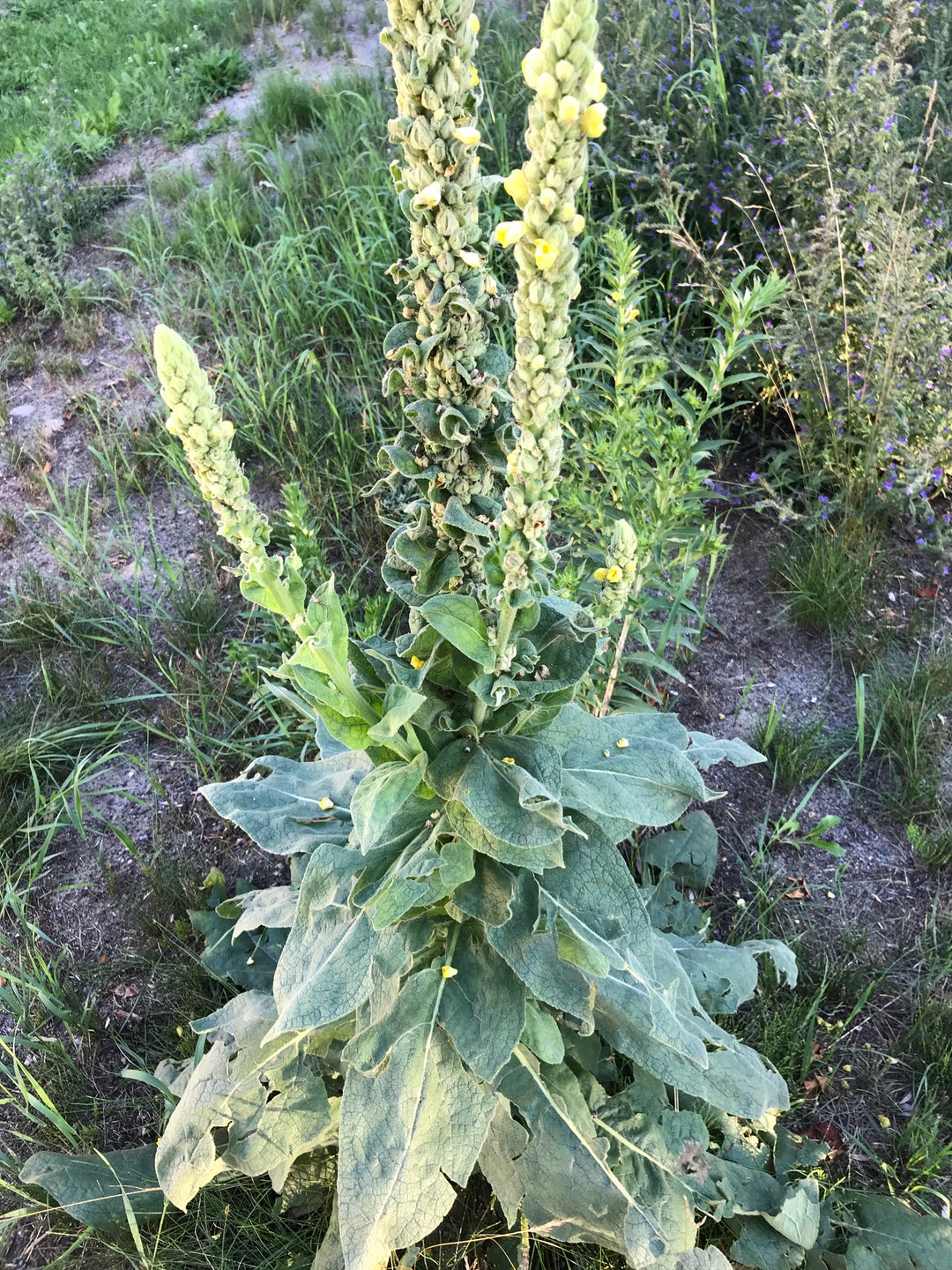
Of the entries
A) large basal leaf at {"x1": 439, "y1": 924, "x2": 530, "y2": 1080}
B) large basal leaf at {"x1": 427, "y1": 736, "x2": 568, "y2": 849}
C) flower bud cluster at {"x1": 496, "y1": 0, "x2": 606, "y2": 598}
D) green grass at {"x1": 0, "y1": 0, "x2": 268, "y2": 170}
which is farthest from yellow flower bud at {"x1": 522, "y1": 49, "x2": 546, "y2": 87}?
green grass at {"x1": 0, "y1": 0, "x2": 268, "y2": 170}

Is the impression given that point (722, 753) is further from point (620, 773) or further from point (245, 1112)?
point (245, 1112)

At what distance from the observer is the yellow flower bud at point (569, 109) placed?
3.17 ft

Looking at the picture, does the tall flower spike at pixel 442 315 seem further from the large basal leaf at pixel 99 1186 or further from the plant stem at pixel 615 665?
the large basal leaf at pixel 99 1186

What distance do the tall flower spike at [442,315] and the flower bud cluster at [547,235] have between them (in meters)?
0.15

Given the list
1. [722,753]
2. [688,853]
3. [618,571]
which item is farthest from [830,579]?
[618,571]

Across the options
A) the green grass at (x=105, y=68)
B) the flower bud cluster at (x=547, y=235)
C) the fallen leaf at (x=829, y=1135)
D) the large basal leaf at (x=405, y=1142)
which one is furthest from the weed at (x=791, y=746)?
the green grass at (x=105, y=68)

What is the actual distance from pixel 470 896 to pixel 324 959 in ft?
1.22

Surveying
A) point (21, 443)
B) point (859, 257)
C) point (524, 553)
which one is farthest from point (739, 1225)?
point (21, 443)

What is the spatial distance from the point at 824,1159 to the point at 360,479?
3207 mm

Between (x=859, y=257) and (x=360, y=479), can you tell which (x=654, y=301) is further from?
(x=360, y=479)

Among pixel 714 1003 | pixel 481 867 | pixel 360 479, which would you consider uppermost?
pixel 481 867

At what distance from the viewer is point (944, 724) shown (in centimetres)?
344

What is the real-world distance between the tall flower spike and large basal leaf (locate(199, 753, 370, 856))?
2.50 ft

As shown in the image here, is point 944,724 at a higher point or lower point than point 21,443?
lower
